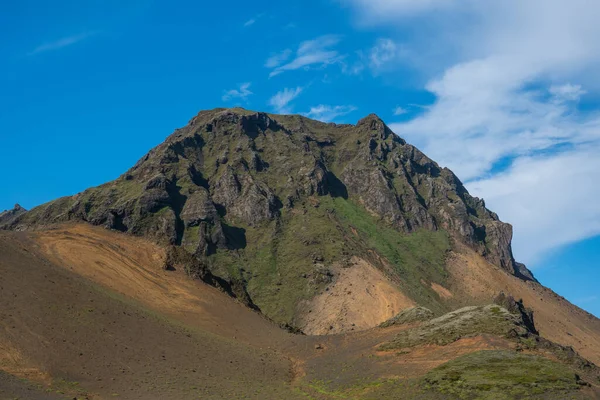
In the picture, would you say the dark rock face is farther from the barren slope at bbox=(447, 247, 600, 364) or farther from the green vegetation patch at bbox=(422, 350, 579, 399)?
the green vegetation patch at bbox=(422, 350, 579, 399)

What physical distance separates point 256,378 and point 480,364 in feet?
84.2

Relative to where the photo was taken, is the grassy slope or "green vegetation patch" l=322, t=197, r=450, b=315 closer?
the grassy slope

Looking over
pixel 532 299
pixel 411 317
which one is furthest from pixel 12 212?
pixel 532 299

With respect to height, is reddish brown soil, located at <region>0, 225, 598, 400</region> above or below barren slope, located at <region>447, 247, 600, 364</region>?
below

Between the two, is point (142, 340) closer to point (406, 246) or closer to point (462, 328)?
point (462, 328)

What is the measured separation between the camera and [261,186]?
5640 inches

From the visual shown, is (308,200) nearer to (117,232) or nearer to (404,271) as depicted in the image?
(404,271)

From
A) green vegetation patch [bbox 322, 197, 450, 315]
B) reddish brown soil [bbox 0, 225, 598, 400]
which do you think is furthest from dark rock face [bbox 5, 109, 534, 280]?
reddish brown soil [bbox 0, 225, 598, 400]

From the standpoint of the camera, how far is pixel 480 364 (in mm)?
49219

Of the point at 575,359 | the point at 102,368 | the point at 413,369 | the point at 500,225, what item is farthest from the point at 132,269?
the point at 500,225

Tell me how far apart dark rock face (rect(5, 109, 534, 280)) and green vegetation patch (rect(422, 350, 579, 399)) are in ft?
255

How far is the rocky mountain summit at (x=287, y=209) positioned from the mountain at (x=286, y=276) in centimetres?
55

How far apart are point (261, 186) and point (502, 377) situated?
104 metres

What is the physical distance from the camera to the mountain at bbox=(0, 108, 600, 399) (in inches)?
2165
